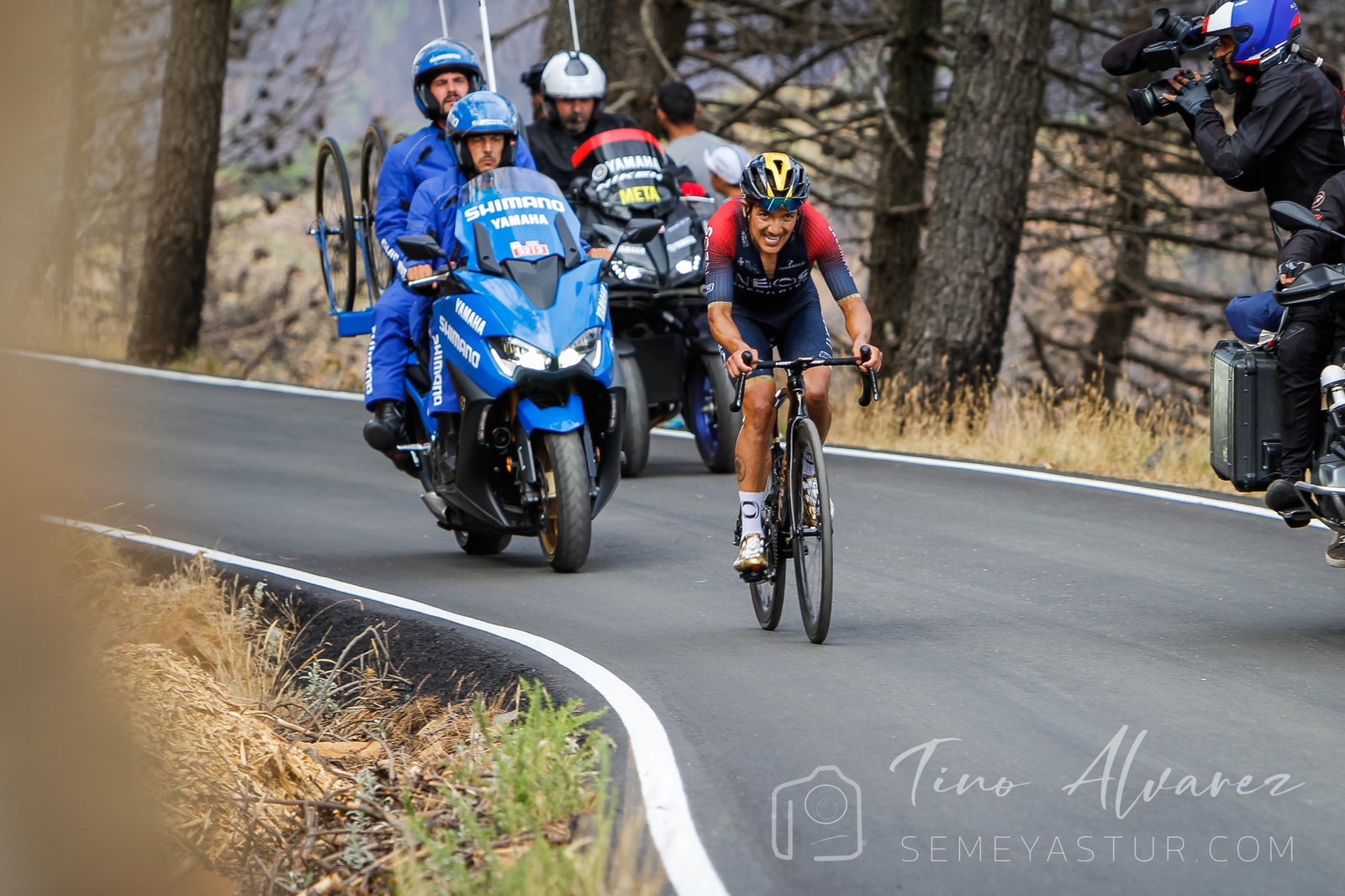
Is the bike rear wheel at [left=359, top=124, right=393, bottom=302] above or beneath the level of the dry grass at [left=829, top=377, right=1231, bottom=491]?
above

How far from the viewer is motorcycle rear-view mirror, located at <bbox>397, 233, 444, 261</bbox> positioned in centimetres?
886

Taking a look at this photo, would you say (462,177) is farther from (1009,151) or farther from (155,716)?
(1009,151)

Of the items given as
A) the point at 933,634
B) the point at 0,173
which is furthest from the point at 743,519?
the point at 0,173

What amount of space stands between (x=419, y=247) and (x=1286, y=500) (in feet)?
14.0

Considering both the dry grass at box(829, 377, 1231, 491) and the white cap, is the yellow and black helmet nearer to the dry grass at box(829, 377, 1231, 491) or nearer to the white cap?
the white cap

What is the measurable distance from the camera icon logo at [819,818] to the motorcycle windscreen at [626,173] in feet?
24.9

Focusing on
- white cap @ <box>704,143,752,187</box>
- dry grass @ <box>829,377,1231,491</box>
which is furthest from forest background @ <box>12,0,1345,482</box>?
white cap @ <box>704,143,752,187</box>

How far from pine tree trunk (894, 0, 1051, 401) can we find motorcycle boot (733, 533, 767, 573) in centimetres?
849

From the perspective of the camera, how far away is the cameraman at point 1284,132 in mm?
7152

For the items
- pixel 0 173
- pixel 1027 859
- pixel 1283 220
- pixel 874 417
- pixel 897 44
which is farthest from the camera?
pixel 897 44

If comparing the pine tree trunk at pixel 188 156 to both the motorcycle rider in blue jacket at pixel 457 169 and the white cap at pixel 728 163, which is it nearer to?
the white cap at pixel 728 163

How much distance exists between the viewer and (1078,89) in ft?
71.2

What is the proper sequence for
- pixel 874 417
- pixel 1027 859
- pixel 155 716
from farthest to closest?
pixel 874 417, pixel 155 716, pixel 1027 859

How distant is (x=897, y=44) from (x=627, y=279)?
9.33 m
